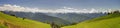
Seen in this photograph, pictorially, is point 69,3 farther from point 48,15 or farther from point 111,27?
point 111,27

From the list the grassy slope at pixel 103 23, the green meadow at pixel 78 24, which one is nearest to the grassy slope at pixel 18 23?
the green meadow at pixel 78 24

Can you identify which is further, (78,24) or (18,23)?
(78,24)

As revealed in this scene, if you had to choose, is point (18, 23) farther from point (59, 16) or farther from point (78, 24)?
point (78, 24)

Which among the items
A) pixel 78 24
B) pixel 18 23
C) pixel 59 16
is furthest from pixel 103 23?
pixel 18 23

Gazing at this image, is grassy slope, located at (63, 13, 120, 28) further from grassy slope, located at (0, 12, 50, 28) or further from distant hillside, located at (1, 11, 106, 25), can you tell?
grassy slope, located at (0, 12, 50, 28)

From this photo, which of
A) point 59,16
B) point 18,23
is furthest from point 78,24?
point 18,23

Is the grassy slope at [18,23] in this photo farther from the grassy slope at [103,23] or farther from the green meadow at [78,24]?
the grassy slope at [103,23]

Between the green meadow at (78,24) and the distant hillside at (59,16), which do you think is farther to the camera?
the distant hillside at (59,16)

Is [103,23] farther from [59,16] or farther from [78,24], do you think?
[59,16]

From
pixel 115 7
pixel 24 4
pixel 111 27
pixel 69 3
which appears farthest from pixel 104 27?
pixel 24 4

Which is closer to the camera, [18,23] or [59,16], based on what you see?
[18,23]

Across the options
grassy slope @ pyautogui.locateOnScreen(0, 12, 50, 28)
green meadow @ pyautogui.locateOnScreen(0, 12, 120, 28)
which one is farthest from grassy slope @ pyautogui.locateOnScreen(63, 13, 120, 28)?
grassy slope @ pyautogui.locateOnScreen(0, 12, 50, 28)

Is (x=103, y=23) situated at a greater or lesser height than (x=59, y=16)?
lesser
